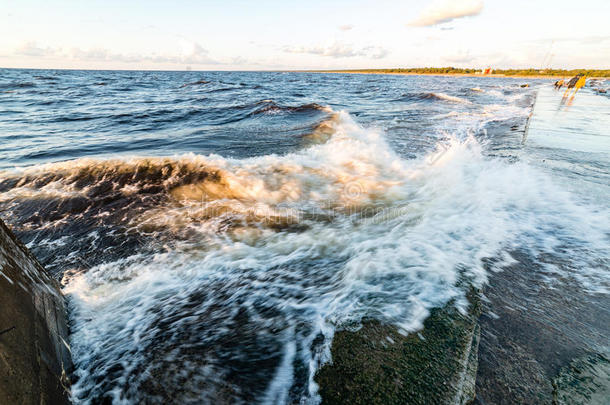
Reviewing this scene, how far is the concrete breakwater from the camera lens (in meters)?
1.27

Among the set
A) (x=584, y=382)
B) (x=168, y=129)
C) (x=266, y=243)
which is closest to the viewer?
(x=584, y=382)

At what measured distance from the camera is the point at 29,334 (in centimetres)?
149

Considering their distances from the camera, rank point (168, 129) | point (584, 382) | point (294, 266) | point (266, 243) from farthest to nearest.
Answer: point (168, 129) < point (266, 243) < point (294, 266) < point (584, 382)

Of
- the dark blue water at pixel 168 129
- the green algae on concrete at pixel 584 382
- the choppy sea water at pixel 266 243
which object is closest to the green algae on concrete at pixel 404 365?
the choppy sea water at pixel 266 243

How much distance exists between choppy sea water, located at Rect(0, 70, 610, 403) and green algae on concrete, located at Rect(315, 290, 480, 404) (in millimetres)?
109

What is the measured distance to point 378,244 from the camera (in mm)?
3150

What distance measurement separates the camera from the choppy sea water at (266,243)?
1840 mm

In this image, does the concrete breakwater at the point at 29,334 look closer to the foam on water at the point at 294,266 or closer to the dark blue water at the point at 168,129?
the foam on water at the point at 294,266

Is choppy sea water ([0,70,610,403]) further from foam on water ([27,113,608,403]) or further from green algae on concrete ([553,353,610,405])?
green algae on concrete ([553,353,610,405])

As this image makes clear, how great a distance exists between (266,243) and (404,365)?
2.20 m

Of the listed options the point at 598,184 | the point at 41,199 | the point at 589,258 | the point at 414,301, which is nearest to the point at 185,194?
the point at 41,199

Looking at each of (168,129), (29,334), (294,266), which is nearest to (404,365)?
(294,266)

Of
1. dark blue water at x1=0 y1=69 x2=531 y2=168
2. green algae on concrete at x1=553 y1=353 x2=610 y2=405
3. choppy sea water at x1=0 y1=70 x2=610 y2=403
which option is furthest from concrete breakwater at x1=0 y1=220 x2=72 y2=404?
dark blue water at x1=0 y1=69 x2=531 y2=168

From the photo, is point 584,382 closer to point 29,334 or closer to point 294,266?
point 294,266
